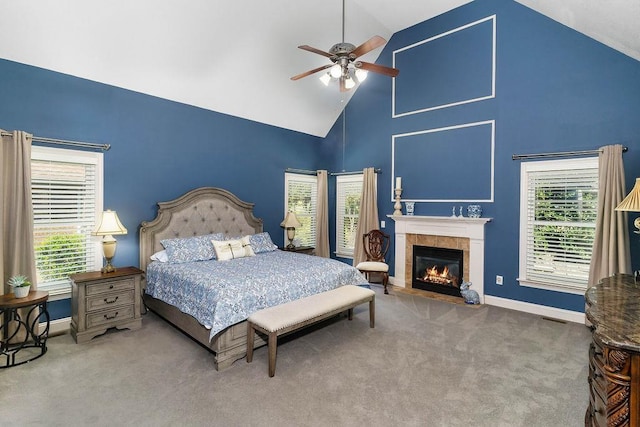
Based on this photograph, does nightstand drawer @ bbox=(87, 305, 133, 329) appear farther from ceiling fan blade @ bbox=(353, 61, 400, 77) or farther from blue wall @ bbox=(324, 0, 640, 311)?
blue wall @ bbox=(324, 0, 640, 311)

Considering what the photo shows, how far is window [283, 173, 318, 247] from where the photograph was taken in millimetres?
6312

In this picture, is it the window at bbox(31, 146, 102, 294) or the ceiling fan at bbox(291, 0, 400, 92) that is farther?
the window at bbox(31, 146, 102, 294)

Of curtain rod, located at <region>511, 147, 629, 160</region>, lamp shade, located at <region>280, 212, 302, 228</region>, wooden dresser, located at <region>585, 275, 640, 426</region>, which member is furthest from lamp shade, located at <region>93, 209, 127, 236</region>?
curtain rod, located at <region>511, 147, 629, 160</region>

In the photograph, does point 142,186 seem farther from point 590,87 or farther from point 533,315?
point 590,87

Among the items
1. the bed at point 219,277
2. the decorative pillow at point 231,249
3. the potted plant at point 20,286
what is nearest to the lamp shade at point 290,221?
the bed at point 219,277

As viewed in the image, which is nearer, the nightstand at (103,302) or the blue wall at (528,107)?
the nightstand at (103,302)

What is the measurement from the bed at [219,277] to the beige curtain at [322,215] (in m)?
1.49

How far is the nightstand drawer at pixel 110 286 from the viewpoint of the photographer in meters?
3.42

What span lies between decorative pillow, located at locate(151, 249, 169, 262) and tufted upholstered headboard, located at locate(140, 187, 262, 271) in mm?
133

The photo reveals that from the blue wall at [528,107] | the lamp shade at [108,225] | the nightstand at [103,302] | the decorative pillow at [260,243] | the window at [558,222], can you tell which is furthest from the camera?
the decorative pillow at [260,243]

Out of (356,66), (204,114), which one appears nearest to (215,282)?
(356,66)

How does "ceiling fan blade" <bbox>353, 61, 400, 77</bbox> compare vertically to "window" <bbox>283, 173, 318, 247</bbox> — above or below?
above

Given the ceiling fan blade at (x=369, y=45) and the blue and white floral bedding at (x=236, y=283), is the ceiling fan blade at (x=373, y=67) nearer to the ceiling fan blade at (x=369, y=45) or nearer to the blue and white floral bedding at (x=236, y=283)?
the ceiling fan blade at (x=369, y=45)

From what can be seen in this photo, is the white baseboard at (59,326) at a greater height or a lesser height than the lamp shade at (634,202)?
lesser
